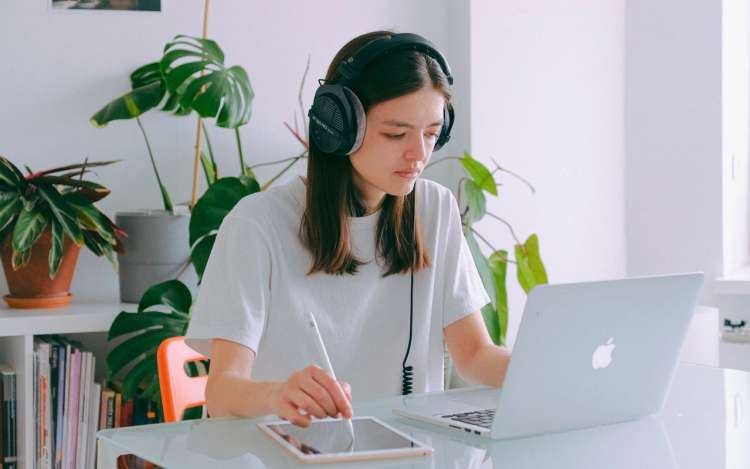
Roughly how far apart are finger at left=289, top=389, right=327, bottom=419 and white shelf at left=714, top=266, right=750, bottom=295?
2.21 meters

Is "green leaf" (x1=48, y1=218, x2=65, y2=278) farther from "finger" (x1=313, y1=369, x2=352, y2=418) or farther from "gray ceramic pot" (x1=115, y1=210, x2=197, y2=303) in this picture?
"finger" (x1=313, y1=369, x2=352, y2=418)

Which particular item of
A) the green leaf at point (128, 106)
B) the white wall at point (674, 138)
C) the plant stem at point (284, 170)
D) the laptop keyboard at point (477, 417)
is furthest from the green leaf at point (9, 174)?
the white wall at point (674, 138)

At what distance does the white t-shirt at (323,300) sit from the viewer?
1.59 m

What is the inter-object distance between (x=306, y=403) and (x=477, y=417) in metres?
0.26

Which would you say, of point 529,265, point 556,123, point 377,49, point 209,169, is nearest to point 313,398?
point 377,49

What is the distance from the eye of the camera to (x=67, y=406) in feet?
8.05

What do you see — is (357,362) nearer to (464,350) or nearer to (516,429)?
(464,350)

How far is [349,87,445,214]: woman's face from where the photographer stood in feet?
5.21

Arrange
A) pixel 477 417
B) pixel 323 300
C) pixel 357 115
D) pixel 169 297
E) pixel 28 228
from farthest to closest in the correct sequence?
1. pixel 169 297
2. pixel 28 228
3. pixel 323 300
4. pixel 357 115
5. pixel 477 417

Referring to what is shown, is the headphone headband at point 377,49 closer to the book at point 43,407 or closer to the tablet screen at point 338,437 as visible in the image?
the tablet screen at point 338,437

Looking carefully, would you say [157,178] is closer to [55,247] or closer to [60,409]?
[55,247]

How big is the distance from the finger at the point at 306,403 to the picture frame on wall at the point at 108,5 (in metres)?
1.80

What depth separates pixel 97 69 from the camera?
107 inches

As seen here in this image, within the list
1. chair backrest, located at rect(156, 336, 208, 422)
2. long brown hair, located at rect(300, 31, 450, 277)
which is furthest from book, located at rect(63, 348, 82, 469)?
long brown hair, located at rect(300, 31, 450, 277)
